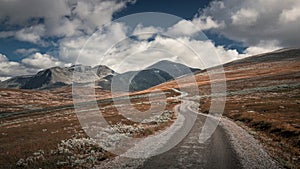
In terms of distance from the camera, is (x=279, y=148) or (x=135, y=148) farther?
(x=135, y=148)

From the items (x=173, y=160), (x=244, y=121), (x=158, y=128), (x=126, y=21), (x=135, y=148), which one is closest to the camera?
(x=173, y=160)

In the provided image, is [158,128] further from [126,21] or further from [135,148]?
[126,21]

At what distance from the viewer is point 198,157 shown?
52.7 ft

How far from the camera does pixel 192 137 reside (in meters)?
23.9

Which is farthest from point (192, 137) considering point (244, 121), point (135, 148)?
point (244, 121)

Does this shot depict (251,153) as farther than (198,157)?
Yes

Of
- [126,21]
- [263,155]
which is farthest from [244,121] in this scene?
[126,21]

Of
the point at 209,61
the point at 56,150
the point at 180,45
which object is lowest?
the point at 56,150

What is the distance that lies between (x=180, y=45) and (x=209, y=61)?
11.5 feet

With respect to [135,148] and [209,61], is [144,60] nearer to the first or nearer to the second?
[209,61]

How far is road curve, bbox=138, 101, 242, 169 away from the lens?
562 inches

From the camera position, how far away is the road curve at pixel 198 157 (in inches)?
562

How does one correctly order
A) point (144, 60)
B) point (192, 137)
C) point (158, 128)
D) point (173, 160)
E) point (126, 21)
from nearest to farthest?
point (173, 160), point (126, 21), point (192, 137), point (144, 60), point (158, 128)

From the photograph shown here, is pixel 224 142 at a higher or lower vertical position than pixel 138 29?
lower
